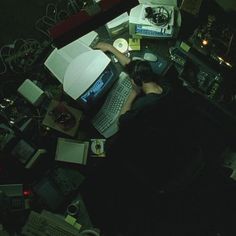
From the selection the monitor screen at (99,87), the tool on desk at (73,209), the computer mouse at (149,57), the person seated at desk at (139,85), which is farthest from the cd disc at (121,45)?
the tool on desk at (73,209)

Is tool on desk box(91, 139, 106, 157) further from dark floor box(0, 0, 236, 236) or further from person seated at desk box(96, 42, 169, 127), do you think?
person seated at desk box(96, 42, 169, 127)

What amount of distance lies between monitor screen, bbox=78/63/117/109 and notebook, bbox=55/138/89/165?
0.32 metres

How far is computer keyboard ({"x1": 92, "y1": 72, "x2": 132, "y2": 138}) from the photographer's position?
10.5ft

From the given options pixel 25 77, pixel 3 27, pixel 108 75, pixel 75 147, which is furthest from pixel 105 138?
pixel 3 27

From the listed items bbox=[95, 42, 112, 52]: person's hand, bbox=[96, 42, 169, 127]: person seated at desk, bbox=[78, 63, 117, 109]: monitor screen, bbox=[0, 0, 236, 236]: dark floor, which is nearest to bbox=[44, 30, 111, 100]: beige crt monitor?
bbox=[78, 63, 117, 109]: monitor screen

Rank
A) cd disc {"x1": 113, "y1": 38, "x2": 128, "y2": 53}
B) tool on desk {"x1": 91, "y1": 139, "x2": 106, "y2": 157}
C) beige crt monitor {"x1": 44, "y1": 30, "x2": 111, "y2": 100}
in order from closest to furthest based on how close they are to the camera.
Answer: beige crt monitor {"x1": 44, "y1": 30, "x2": 111, "y2": 100} → tool on desk {"x1": 91, "y1": 139, "x2": 106, "y2": 157} → cd disc {"x1": 113, "y1": 38, "x2": 128, "y2": 53}

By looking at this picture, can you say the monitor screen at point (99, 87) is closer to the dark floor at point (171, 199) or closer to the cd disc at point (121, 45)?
the cd disc at point (121, 45)

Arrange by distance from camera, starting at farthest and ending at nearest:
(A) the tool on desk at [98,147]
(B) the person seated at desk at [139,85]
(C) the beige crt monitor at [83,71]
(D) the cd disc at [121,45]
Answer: (D) the cd disc at [121,45] < (A) the tool on desk at [98,147] < (B) the person seated at desk at [139,85] < (C) the beige crt monitor at [83,71]

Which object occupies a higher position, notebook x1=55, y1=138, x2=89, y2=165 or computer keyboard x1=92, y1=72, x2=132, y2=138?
computer keyboard x1=92, y1=72, x2=132, y2=138

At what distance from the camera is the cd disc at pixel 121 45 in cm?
333

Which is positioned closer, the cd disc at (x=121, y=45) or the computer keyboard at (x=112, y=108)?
the computer keyboard at (x=112, y=108)

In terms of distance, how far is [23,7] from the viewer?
366cm

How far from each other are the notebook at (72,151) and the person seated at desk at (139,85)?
1.31 ft

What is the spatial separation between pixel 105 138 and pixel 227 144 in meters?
1.01
